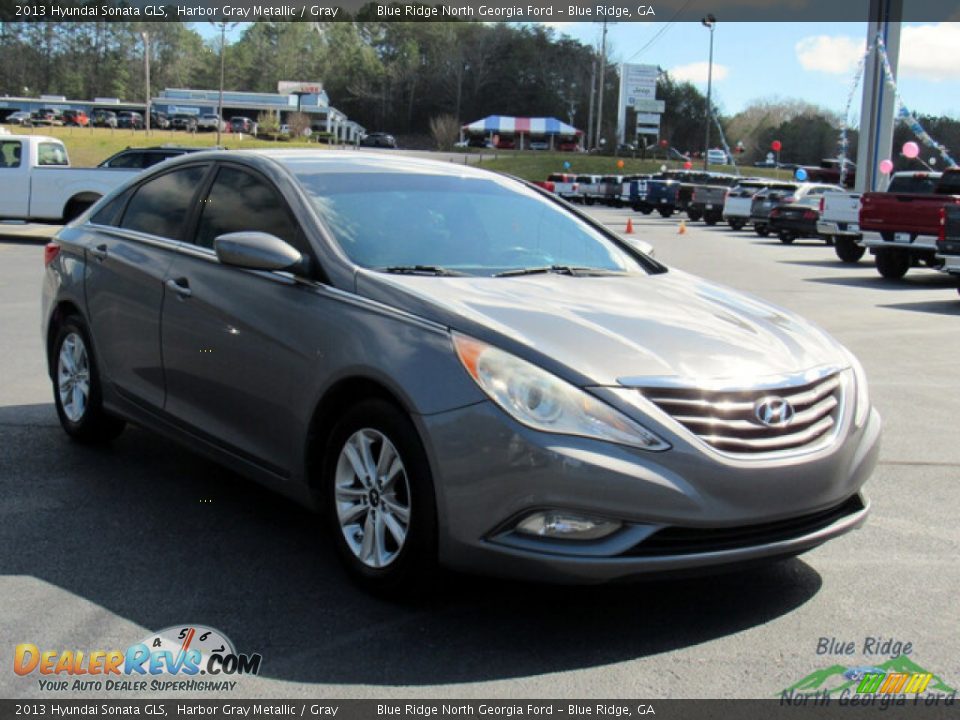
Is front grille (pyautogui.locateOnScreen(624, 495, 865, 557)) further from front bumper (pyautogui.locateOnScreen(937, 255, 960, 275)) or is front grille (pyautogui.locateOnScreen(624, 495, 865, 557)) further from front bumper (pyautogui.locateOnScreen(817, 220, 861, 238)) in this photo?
front bumper (pyautogui.locateOnScreen(817, 220, 861, 238))

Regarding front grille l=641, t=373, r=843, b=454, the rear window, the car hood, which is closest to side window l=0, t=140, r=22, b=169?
the rear window

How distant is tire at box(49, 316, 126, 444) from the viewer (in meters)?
6.21

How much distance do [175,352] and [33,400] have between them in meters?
2.83

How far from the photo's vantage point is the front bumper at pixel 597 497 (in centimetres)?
361

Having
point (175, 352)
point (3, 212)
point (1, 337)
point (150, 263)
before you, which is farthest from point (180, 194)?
point (3, 212)

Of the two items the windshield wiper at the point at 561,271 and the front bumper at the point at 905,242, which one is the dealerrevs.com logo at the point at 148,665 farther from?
the front bumper at the point at 905,242

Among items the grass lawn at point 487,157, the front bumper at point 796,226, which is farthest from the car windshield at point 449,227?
the grass lawn at point 487,157

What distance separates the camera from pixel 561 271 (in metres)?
5.04

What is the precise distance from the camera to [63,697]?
11.3ft

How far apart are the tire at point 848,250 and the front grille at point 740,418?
2105cm

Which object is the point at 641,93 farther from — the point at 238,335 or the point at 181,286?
the point at 238,335

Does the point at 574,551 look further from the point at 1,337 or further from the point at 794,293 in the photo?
the point at 794,293

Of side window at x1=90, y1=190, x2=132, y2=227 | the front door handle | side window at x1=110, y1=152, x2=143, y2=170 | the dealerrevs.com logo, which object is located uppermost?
side window at x1=110, y1=152, x2=143, y2=170

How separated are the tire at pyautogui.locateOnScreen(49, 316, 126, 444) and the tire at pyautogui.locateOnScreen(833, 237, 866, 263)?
20.1m
